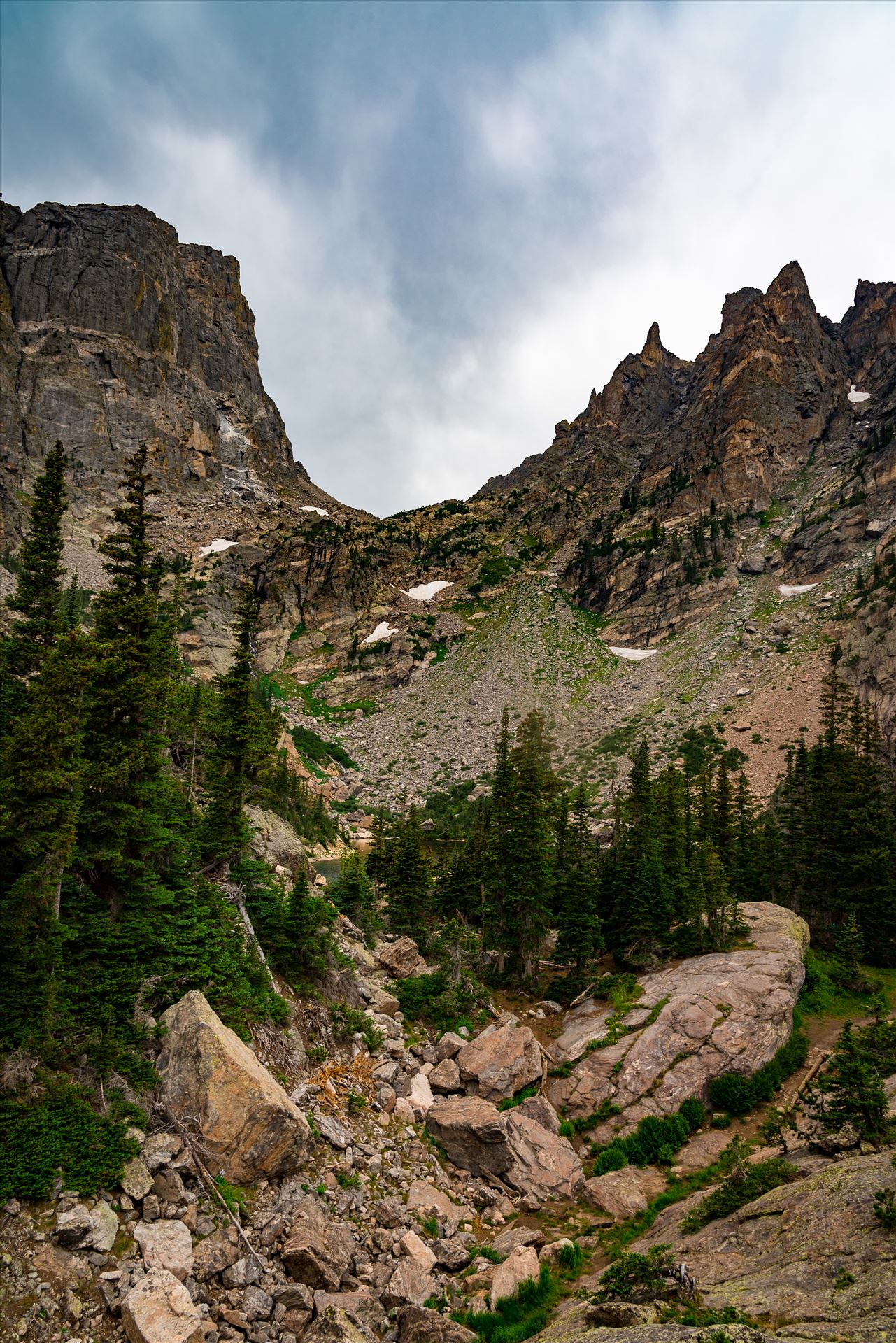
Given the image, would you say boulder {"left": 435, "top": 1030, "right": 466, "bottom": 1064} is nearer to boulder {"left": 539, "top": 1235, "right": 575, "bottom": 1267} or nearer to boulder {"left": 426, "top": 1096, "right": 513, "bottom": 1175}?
boulder {"left": 426, "top": 1096, "right": 513, "bottom": 1175}

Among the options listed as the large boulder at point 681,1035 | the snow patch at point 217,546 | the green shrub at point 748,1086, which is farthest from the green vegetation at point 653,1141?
the snow patch at point 217,546

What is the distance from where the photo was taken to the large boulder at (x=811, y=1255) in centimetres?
766

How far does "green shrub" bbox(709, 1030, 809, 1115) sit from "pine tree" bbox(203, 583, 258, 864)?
17831 mm

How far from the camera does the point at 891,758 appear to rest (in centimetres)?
5656

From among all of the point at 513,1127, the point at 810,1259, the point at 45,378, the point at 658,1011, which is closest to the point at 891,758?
the point at 658,1011

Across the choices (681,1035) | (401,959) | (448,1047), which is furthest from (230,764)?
(681,1035)

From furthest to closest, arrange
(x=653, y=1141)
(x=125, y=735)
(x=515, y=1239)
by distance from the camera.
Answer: (x=653, y=1141) < (x=125, y=735) < (x=515, y=1239)

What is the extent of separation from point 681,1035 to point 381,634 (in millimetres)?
118808

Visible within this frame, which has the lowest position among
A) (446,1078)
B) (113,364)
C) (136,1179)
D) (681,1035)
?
(446,1078)

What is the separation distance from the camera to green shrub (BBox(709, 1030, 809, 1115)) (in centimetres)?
1981

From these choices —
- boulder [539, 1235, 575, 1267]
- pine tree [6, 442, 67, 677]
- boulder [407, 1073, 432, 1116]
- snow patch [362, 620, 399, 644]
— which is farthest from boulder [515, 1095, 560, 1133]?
snow patch [362, 620, 399, 644]

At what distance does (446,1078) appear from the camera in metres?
20.0

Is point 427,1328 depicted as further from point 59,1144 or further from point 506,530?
point 506,530

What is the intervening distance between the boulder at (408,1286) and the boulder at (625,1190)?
20.7 feet
